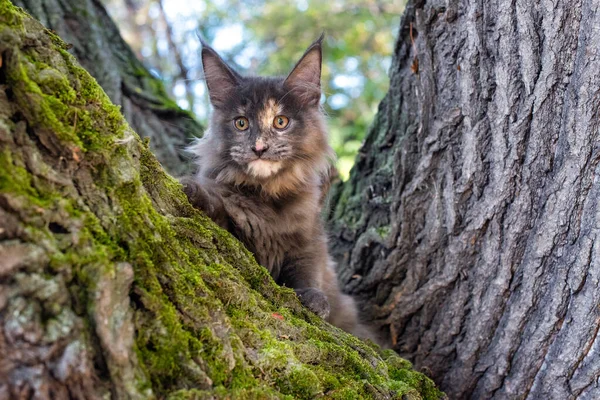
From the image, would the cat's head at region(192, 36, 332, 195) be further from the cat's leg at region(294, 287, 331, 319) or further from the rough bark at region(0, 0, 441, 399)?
the rough bark at region(0, 0, 441, 399)

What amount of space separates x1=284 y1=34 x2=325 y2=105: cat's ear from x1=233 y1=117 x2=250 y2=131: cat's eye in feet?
1.11

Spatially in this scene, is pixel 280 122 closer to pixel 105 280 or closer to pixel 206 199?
pixel 206 199

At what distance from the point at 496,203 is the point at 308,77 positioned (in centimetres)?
138

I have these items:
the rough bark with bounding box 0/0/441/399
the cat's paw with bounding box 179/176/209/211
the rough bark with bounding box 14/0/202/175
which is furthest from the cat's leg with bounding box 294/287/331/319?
the rough bark with bounding box 14/0/202/175

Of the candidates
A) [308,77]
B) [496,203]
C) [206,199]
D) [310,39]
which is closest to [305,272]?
[206,199]

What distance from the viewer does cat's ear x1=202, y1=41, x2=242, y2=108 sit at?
124 inches

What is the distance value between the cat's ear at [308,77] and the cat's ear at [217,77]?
1.10ft

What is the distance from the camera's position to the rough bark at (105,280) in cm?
120

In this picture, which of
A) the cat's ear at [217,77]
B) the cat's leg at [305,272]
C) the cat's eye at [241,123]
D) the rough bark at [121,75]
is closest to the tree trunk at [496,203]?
the cat's leg at [305,272]

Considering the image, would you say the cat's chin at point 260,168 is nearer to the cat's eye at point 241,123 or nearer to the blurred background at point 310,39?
the cat's eye at point 241,123

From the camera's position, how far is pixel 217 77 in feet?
10.6

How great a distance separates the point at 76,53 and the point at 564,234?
10.1 ft

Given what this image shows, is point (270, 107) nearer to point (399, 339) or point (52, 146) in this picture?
point (399, 339)

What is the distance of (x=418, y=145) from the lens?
2.88 m
